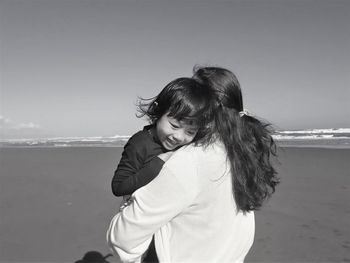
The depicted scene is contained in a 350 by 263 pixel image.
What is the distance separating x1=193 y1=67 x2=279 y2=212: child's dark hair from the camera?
1.29 meters

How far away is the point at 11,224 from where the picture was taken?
17.6ft

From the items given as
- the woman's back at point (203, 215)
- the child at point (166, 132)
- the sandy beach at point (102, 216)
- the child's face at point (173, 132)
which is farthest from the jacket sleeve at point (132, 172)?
the sandy beach at point (102, 216)

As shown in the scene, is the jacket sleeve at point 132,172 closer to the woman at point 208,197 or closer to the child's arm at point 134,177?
the child's arm at point 134,177

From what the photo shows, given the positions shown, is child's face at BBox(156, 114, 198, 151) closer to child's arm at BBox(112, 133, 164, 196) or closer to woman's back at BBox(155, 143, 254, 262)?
child's arm at BBox(112, 133, 164, 196)

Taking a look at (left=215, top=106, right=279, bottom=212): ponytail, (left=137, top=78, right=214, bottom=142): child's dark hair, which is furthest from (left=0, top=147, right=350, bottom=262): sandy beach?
(left=137, top=78, right=214, bottom=142): child's dark hair

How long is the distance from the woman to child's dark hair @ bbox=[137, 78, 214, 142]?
1.6 inches

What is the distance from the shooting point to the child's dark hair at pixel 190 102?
1393mm

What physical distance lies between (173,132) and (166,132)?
1.9 inches

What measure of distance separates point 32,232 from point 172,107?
4579mm

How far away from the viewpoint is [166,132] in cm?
157

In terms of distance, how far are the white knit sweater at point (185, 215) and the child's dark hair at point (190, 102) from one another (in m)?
0.18

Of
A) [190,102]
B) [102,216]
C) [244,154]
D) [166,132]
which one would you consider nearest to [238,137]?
[244,154]

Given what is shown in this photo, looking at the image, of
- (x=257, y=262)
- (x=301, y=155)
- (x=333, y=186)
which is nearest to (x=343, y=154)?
(x=301, y=155)

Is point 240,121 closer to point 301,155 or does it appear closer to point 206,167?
point 206,167
